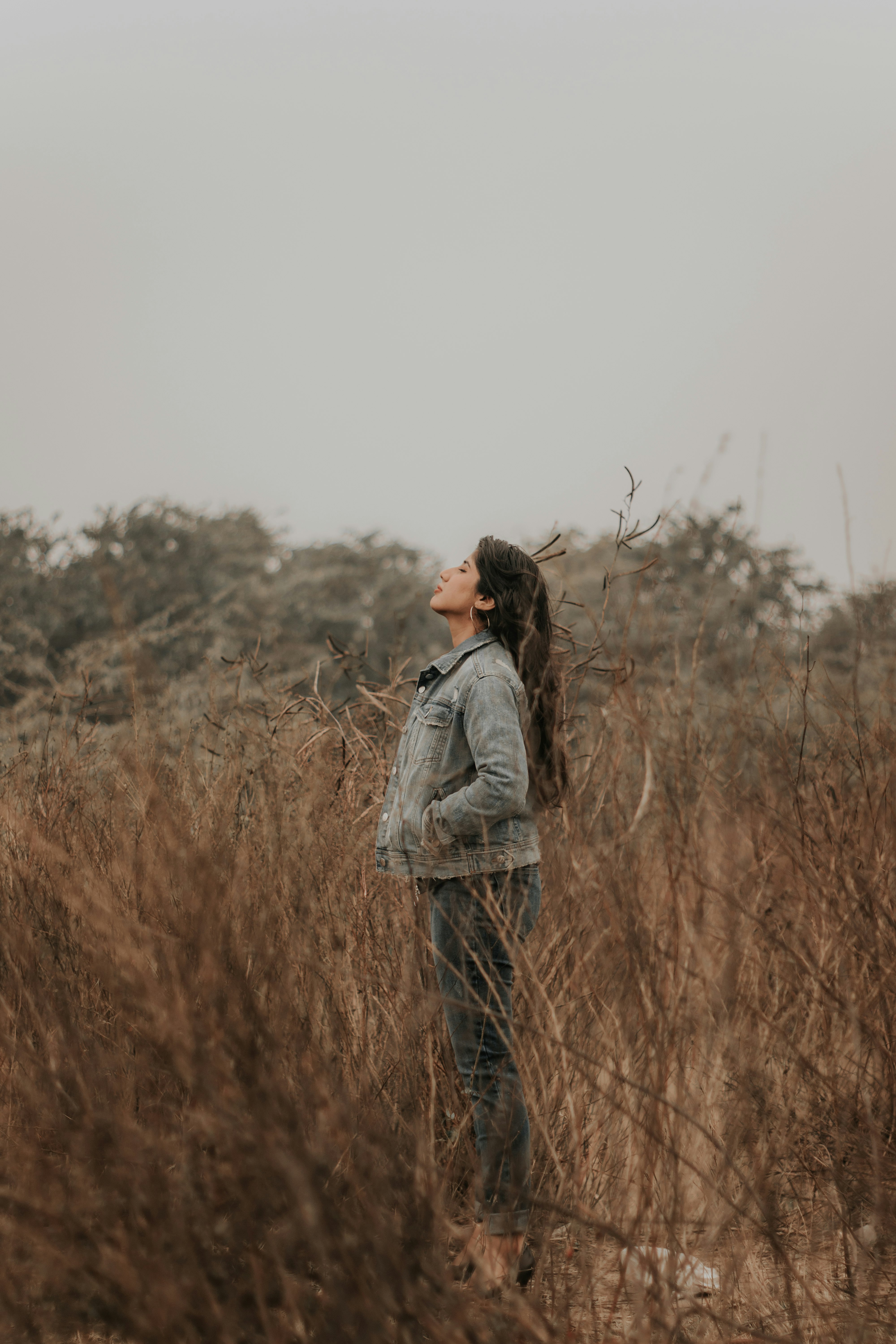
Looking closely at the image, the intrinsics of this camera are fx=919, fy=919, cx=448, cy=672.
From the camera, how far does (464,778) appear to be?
2.17 meters

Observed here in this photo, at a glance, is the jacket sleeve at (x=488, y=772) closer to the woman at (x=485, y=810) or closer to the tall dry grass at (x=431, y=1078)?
the woman at (x=485, y=810)

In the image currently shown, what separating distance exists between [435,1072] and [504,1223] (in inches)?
29.9

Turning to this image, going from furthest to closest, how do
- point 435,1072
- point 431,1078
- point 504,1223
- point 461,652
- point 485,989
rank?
point 435,1072
point 431,1078
point 461,652
point 485,989
point 504,1223

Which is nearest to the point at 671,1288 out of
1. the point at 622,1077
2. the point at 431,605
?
the point at 622,1077

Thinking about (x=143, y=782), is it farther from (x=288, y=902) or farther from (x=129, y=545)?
(x=129, y=545)

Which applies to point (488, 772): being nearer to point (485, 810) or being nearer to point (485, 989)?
point (485, 810)

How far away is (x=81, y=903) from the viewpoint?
45.5 inches

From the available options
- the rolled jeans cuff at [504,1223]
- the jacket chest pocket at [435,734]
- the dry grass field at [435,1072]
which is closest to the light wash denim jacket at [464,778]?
the jacket chest pocket at [435,734]

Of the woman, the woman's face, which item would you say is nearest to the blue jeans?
the woman

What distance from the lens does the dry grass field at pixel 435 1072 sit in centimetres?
120

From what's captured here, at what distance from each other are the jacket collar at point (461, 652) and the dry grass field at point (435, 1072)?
1.09ft

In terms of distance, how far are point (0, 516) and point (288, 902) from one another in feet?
58.2

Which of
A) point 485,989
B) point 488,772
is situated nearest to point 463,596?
point 488,772

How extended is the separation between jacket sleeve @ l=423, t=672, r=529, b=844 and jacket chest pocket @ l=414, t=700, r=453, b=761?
70 millimetres
